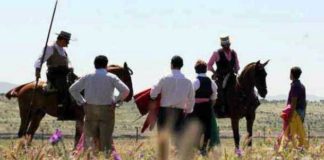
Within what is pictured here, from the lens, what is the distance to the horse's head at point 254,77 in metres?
18.7

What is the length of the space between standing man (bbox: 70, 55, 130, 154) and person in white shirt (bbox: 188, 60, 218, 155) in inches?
84.5

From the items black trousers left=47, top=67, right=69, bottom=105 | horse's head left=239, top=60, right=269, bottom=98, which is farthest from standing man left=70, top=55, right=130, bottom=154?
horse's head left=239, top=60, right=269, bottom=98

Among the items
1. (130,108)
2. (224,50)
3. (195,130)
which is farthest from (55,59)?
(130,108)

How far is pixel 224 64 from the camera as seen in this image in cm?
1780

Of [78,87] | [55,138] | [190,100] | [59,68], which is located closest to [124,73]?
[59,68]

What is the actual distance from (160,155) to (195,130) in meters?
0.17

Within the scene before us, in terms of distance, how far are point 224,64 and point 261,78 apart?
1445 mm

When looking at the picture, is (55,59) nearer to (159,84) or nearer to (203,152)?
(159,84)

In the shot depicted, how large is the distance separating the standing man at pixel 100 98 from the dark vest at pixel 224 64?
6778 millimetres

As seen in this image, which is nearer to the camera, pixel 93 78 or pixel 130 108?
pixel 93 78

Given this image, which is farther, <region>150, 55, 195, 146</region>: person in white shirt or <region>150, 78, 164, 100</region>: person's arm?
<region>150, 78, 164, 100</region>: person's arm

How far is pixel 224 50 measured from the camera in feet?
58.2

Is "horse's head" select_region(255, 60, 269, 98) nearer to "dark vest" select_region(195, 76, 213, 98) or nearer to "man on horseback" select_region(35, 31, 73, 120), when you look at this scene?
"man on horseback" select_region(35, 31, 73, 120)

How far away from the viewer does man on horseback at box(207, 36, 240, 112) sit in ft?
57.9
